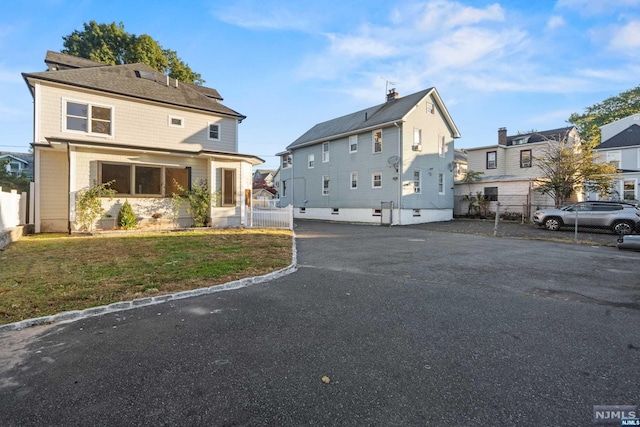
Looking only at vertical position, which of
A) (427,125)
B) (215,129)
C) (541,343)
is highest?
(427,125)

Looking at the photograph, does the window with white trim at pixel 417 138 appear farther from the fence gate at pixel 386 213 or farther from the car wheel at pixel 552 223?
the car wheel at pixel 552 223

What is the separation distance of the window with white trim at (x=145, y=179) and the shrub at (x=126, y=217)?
0.81 meters

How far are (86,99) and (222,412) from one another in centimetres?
1685

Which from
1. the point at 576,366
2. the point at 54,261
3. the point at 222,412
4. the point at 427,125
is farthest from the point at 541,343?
the point at 427,125

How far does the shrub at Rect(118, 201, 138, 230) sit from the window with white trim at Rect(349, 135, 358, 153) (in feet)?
53.6

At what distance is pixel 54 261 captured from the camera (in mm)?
7086

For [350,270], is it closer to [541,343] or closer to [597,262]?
[541,343]

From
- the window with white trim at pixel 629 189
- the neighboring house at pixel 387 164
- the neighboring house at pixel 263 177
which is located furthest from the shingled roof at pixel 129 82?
the neighboring house at pixel 263 177

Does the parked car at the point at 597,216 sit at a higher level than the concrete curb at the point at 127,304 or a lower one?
higher

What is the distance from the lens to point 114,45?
99.4ft

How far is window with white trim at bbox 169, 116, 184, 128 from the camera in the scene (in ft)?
52.6

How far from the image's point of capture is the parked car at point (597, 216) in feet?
44.7

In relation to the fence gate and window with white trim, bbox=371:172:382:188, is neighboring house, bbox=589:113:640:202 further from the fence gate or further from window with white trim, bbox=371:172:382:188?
the fence gate

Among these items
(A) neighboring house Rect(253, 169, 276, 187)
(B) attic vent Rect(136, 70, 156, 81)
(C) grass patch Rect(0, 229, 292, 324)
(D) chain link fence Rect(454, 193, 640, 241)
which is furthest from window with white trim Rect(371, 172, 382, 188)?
(A) neighboring house Rect(253, 169, 276, 187)
